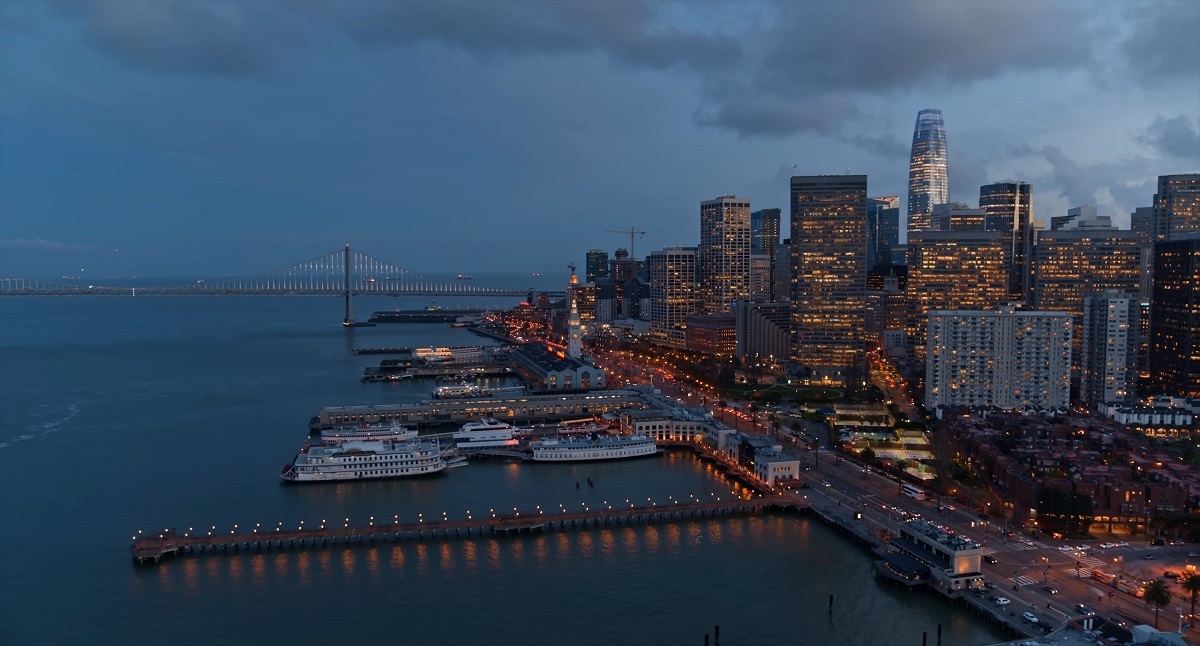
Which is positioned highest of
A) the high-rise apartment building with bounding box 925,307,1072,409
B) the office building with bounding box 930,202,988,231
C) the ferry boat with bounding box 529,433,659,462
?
the office building with bounding box 930,202,988,231

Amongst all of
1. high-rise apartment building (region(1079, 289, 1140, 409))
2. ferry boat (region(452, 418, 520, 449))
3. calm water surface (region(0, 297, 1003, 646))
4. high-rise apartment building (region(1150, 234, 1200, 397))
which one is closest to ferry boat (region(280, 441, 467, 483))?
calm water surface (region(0, 297, 1003, 646))

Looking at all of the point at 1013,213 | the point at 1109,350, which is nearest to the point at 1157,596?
the point at 1109,350

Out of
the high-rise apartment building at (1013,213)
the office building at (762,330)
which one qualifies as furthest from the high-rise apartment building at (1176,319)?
the high-rise apartment building at (1013,213)

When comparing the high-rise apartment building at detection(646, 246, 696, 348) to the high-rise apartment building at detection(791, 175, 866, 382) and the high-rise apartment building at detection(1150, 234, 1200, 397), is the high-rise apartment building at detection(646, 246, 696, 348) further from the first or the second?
the high-rise apartment building at detection(1150, 234, 1200, 397)

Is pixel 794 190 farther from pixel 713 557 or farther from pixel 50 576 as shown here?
pixel 50 576

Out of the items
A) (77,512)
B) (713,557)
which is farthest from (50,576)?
(713,557)

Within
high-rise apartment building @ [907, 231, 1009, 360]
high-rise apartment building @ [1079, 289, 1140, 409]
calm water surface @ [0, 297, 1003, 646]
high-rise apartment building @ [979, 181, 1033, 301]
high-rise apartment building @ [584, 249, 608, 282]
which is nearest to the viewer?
calm water surface @ [0, 297, 1003, 646]
